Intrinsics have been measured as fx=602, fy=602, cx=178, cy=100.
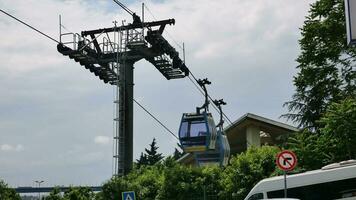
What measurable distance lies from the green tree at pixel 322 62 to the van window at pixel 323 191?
475 inches

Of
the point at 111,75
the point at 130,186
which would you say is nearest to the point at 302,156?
the point at 130,186

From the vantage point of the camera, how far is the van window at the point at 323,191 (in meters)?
20.8

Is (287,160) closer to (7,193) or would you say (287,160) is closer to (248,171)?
(248,171)

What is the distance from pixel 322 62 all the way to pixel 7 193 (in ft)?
64.8

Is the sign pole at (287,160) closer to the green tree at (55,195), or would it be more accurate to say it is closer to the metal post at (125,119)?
the green tree at (55,195)

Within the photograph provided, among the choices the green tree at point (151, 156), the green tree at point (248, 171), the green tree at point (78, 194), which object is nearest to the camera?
the green tree at point (248, 171)

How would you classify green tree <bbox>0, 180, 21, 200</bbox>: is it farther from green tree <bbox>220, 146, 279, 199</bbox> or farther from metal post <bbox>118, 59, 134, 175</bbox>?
green tree <bbox>220, 146, 279, 199</bbox>

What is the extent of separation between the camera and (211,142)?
125ft

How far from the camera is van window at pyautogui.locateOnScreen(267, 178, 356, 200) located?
68.3 feet

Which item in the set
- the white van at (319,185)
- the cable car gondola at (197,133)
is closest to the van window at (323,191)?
the white van at (319,185)

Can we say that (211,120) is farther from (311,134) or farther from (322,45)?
(311,134)

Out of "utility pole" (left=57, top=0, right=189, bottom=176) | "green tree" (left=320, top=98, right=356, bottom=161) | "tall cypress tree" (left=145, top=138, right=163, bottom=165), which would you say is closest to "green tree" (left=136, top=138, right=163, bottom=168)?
"tall cypress tree" (left=145, top=138, right=163, bottom=165)

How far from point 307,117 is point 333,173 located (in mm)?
13909

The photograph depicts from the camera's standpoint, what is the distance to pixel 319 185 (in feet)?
69.8
